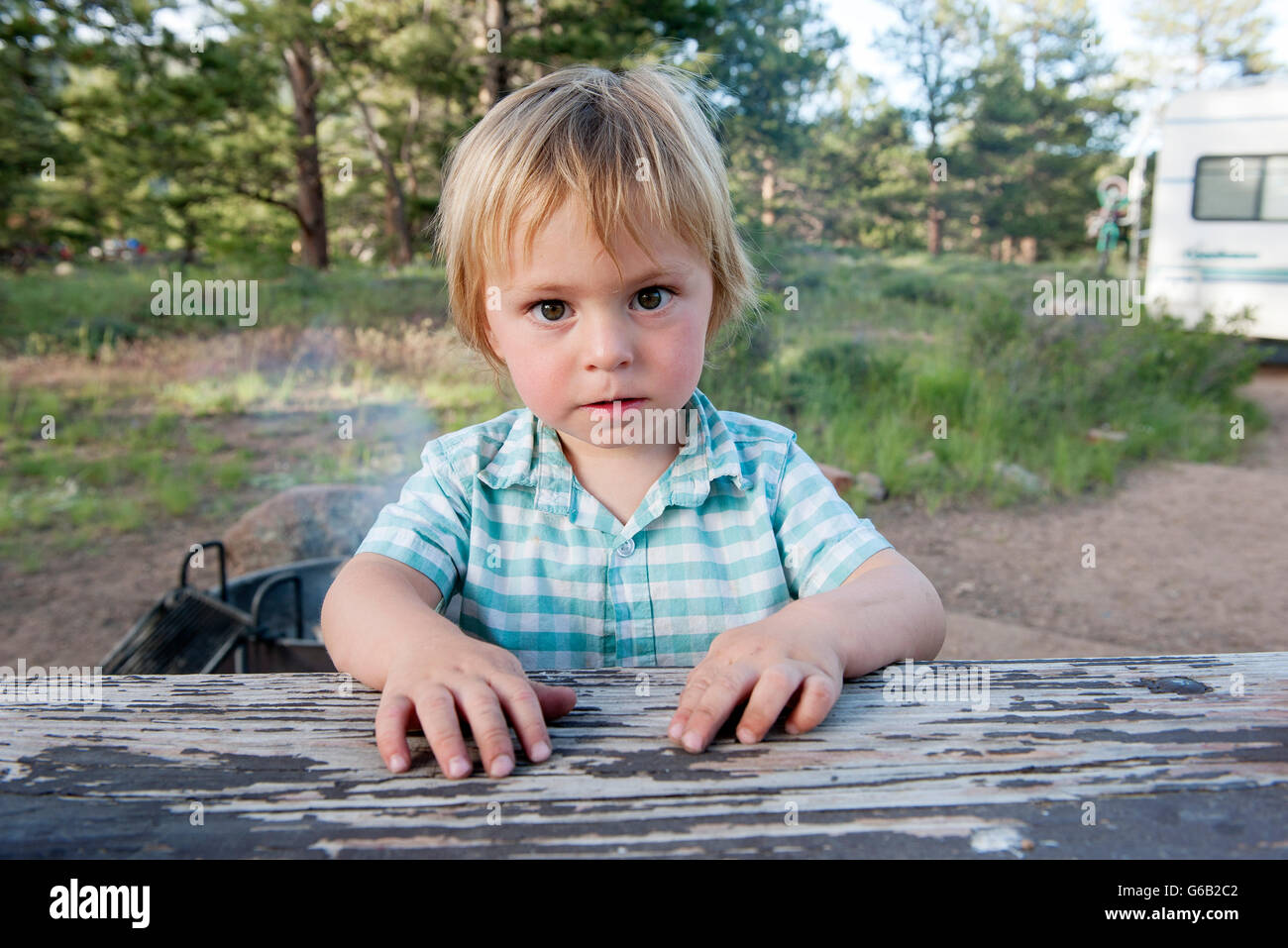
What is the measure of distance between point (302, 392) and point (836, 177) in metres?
16.5

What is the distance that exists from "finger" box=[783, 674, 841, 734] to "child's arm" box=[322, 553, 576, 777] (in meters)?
0.20

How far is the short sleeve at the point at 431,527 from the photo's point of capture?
1369 millimetres

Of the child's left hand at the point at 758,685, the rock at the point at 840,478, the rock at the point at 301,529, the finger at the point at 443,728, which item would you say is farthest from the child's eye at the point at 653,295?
the rock at the point at 840,478

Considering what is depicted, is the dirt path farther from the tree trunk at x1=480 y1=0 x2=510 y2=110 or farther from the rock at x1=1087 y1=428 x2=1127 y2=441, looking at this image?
the tree trunk at x1=480 y1=0 x2=510 y2=110

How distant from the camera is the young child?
1.23 meters

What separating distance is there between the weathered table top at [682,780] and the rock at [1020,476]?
5700mm

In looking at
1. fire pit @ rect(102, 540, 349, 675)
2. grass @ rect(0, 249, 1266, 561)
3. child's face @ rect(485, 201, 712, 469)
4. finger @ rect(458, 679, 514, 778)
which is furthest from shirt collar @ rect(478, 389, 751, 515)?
grass @ rect(0, 249, 1266, 561)

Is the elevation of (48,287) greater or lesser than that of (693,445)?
greater

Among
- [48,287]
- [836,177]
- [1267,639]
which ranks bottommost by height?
[1267,639]

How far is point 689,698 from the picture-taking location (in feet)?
2.64

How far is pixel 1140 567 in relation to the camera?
5.24 meters

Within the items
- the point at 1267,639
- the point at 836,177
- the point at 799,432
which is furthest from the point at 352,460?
the point at 836,177

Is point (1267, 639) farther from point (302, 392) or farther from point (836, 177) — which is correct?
point (836, 177)

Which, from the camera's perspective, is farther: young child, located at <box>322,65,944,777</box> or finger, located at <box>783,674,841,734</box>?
young child, located at <box>322,65,944,777</box>
